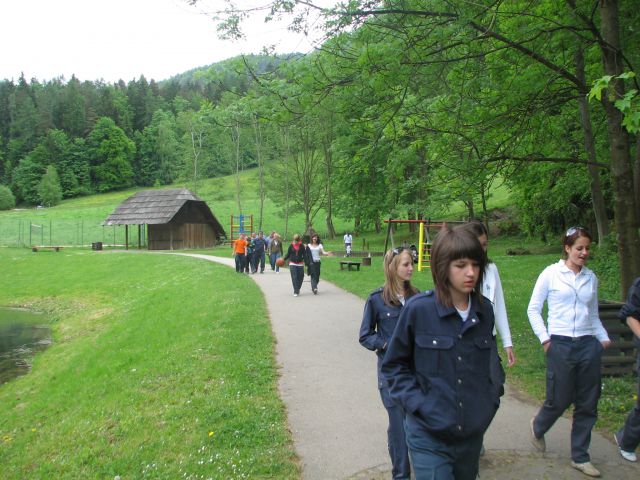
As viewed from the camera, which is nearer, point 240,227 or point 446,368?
point 446,368

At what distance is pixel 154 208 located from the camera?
46.1 meters

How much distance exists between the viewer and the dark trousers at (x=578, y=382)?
14.1ft

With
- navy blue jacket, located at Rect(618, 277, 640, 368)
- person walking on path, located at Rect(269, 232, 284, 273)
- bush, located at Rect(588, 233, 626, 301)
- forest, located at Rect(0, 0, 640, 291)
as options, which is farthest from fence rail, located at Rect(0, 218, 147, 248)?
navy blue jacket, located at Rect(618, 277, 640, 368)

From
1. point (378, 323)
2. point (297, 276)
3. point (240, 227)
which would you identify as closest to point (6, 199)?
point (240, 227)

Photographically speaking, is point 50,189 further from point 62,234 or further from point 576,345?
point 576,345

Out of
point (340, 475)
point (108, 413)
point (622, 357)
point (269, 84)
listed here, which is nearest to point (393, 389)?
point (340, 475)

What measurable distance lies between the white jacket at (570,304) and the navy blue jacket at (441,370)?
1.86 meters

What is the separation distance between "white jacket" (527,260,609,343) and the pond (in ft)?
44.0

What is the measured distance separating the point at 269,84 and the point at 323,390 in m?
4.56

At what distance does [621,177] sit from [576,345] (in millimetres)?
3830

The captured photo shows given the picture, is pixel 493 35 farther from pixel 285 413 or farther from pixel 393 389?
pixel 393 389

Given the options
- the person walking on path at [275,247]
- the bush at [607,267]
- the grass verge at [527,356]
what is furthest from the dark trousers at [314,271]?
the bush at [607,267]

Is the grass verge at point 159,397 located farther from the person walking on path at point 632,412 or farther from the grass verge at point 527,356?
the grass verge at point 527,356

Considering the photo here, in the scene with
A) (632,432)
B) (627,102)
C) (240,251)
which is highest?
(627,102)
